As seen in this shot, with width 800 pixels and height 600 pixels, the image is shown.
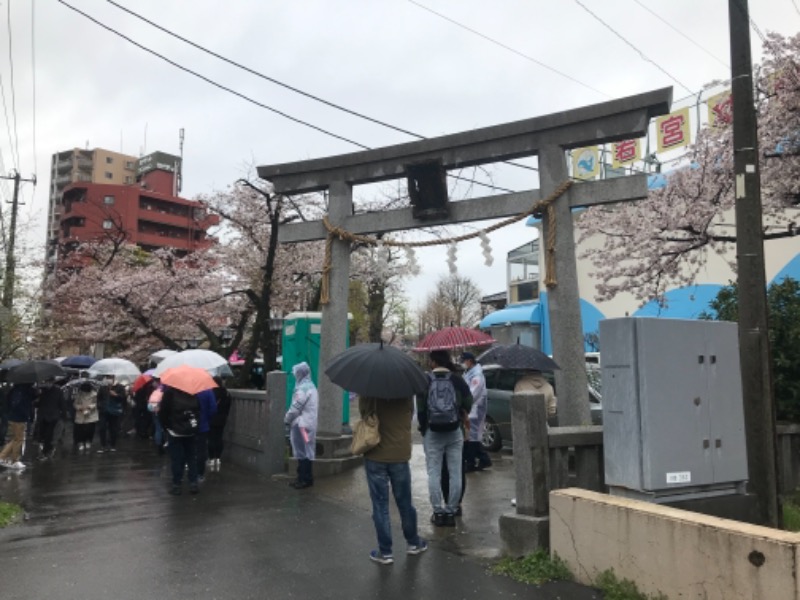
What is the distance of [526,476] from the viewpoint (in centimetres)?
561

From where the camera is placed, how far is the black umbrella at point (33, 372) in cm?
1118

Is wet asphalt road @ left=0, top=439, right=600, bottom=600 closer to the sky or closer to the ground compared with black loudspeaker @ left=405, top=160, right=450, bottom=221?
closer to the ground

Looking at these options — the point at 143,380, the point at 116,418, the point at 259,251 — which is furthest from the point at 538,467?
the point at 259,251

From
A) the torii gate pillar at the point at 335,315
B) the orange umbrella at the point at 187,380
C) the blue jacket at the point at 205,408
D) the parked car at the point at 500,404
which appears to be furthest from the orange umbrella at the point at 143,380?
the parked car at the point at 500,404

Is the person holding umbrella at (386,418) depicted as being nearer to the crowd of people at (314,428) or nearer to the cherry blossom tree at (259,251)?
the crowd of people at (314,428)

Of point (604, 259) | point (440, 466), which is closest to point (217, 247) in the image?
point (604, 259)

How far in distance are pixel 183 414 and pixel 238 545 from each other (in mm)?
3057

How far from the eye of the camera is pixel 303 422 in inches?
358

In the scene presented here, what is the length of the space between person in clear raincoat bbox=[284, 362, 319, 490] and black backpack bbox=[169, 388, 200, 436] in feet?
4.04

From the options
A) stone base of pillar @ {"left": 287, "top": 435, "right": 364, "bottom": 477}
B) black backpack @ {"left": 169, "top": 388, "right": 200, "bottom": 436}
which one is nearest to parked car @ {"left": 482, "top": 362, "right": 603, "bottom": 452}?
stone base of pillar @ {"left": 287, "top": 435, "right": 364, "bottom": 477}

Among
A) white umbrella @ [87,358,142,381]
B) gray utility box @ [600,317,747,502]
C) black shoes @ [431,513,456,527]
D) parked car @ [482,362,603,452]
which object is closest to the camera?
gray utility box @ [600,317,747,502]

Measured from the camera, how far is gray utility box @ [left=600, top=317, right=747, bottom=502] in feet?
17.0

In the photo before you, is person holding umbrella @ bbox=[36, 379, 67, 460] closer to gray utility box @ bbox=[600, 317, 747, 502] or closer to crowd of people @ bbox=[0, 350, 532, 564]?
crowd of people @ bbox=[0, 350, 532, 564]

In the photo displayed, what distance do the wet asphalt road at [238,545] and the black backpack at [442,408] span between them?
1.09 m
